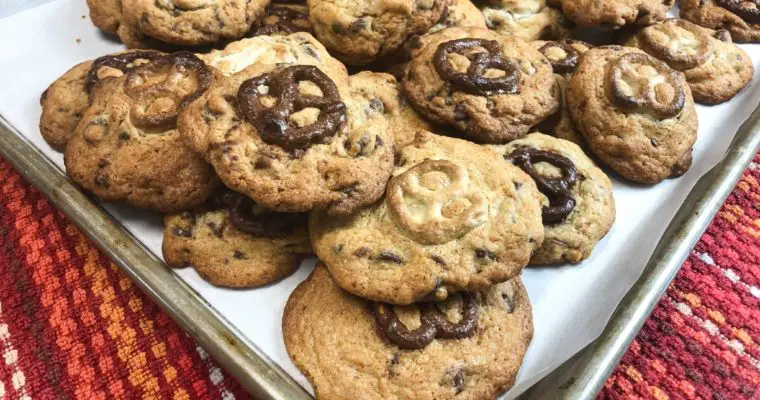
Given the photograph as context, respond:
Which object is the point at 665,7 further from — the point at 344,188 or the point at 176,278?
the point at 176,278

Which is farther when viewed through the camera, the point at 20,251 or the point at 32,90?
the point at 32,90

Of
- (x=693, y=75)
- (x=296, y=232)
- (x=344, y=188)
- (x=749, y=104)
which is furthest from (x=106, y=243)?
(x=749, y=104)

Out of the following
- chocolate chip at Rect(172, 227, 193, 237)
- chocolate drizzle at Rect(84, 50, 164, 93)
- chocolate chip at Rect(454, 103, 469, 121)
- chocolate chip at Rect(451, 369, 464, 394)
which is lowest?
chocolate chip at Rect(451, 369, 464, 394)

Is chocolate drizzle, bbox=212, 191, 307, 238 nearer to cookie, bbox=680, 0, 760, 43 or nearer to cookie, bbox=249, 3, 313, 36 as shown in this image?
cookie, bbox=249, 3, 313, 36

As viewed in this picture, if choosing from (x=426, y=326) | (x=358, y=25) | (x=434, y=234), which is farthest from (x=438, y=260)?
(x=358, y=25)

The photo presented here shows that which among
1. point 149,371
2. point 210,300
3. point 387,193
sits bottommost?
point 149,371

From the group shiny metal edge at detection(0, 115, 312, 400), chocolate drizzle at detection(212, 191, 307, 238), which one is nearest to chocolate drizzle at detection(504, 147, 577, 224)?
chocolate drizzle at detection(212, 191, 307, 238)

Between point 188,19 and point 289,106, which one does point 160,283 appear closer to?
point 289,106
